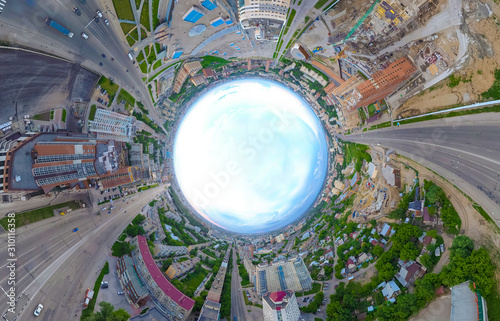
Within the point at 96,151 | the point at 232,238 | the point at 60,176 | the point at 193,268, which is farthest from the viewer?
the point at 232,238

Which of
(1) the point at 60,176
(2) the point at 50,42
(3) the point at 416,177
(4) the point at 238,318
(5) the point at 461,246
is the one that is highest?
(2) the point at 50,42

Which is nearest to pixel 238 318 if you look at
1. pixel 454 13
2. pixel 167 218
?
pixel 167 218

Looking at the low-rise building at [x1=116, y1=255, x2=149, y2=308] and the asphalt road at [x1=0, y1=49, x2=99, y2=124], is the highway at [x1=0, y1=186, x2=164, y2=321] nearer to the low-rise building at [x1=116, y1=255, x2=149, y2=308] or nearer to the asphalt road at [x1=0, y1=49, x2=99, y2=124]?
the low-rise building at [x1=116, y1=255, x2=149, y2=308]

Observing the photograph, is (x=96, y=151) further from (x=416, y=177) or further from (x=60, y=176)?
(x=416, y=177)

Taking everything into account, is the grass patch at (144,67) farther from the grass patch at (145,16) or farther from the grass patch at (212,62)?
the grass patch at (212,62)

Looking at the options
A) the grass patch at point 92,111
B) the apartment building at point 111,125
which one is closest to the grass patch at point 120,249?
the apartment building at point 111,125

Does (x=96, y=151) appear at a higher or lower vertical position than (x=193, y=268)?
higher

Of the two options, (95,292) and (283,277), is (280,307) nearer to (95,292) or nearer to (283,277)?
(283,277)

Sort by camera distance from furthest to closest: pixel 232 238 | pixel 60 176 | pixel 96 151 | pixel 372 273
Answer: pixel 232 238 → pixel 372 273 → pixel 96 151 → pixel 60 176
